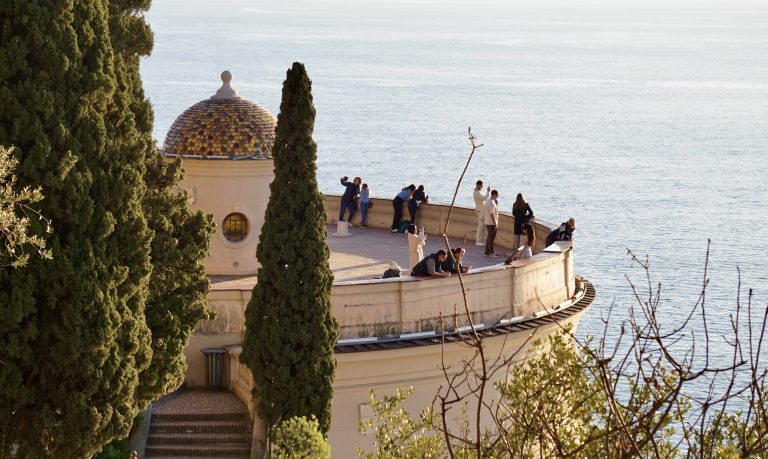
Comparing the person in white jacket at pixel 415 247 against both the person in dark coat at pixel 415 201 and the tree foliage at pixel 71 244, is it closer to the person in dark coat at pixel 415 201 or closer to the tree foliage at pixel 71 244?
the person in dark coat at pixel 415 201

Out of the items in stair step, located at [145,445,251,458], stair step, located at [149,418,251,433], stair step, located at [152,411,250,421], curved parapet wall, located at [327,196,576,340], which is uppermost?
curved parapet wall, located at [327,196,576,340]

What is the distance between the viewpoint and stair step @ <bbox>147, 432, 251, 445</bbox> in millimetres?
22656

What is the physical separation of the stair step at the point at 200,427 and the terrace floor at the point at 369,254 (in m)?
2.75

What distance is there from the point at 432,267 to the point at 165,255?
15.6 ft

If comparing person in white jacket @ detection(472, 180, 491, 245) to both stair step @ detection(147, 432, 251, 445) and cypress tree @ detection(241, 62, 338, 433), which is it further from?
stair step @ detection(147, 432, 251, 445)

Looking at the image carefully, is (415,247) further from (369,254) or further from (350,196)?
(350,196)

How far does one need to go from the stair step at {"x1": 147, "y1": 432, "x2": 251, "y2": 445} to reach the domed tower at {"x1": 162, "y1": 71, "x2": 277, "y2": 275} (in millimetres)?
4976

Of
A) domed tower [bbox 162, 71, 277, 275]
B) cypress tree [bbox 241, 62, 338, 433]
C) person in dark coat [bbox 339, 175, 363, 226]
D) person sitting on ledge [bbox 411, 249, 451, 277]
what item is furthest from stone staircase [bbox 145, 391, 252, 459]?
person in dark coat [bbox 339, 175, 363, 226]

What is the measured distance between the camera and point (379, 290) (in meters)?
23.9

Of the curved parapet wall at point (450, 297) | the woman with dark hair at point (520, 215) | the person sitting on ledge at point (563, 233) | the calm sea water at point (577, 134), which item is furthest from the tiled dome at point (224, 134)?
the calm sea water at point (577, 134)

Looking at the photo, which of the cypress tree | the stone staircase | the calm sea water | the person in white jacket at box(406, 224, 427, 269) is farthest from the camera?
the calm sea water

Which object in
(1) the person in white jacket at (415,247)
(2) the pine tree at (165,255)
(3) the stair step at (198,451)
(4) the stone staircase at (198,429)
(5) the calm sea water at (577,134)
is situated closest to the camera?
(2) the pine tree at (165,255)

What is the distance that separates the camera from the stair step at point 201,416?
75.4 ft

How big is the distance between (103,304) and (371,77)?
12183 cm
